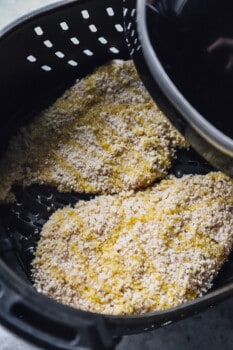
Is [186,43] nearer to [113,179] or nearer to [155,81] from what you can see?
[155,81]

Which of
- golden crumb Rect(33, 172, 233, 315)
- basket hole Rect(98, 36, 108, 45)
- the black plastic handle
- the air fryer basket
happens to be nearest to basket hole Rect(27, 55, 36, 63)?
the air fryer basket

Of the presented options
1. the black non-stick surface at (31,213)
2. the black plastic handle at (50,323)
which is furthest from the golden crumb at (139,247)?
the black plastic handle at (50,323)

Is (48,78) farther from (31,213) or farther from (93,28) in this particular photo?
(31,213)

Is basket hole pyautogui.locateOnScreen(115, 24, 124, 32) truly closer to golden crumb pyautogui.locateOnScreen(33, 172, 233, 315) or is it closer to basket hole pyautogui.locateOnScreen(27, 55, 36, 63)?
basket hole pyautogui.locateOnScreen(27, 55, 36, 63)

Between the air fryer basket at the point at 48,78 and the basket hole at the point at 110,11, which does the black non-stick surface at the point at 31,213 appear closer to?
the air fryer basket at the point at 48,78

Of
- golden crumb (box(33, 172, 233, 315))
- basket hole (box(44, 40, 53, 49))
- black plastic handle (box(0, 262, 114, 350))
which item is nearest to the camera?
black plastic handle (box(0, 262, 114, 350))
